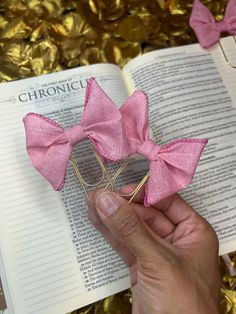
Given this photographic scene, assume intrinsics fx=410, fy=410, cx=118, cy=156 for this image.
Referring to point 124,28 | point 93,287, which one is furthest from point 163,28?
point 93,287

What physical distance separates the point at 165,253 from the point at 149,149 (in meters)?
0.11

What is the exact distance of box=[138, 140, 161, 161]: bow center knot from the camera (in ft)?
1.37

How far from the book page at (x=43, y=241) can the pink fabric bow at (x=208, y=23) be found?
24 centimetres

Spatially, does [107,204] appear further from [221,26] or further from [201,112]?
[221,26]

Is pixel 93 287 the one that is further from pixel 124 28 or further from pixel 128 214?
pixel 124 28

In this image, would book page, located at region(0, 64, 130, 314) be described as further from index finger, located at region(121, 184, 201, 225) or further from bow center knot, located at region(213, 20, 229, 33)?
bow center knot, located at region(213, 20, 229, 33)

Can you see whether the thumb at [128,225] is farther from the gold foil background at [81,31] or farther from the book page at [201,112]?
the gold foil background at [81,31]

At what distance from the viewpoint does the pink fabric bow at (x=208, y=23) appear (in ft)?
1.97

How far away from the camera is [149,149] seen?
42 cm

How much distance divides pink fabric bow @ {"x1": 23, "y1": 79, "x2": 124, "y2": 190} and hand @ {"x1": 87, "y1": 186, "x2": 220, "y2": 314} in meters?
0.05

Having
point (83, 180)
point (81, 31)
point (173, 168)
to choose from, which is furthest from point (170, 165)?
point (81, 31)

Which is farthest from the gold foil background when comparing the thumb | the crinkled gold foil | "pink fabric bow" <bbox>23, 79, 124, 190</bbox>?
the thumb

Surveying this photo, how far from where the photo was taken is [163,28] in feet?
2.03

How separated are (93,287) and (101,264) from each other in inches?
1.0
